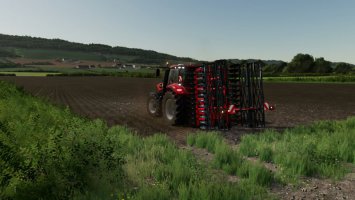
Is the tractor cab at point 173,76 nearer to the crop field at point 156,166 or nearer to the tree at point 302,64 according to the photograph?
the crop field at point 156,166

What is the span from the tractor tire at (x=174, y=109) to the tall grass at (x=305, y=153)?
354 cm

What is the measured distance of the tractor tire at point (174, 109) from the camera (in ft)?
44.2

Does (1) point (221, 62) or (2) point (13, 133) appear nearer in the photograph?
(2) point (13, 133)

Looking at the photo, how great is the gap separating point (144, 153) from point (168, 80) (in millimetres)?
7262

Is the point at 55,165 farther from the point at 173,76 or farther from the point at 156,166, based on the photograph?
the point at 173,76

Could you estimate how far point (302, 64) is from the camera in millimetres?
97062

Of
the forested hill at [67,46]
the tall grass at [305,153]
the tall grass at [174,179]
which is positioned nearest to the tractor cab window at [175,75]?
the tall grass at [305,153]

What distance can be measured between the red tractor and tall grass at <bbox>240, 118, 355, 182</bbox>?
1.87 metres

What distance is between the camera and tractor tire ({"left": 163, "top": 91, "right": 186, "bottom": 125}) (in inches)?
531

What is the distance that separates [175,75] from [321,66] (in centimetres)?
8741

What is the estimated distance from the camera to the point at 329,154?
8344mm

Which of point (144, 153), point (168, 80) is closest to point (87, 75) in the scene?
point (168, 80)

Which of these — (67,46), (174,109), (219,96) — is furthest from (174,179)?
(67,46)

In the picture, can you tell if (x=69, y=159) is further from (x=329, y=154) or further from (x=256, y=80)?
(x=256, y=80)
